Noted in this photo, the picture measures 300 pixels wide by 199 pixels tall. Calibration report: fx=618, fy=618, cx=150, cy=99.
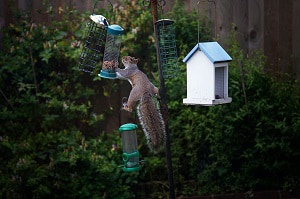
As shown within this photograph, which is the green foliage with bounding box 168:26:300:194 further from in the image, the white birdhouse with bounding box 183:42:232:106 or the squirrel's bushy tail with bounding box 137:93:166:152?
the squirrel's bushy tail with bounding box 137:93:166:152

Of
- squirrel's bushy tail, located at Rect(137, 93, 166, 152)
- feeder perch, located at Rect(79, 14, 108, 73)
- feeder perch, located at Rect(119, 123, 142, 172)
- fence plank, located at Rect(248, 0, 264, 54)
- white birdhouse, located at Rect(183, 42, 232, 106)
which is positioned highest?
fence plank, located at Rect(248, 0, 264, 54)

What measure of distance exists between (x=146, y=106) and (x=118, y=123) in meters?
2.46

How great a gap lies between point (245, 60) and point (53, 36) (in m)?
1.55

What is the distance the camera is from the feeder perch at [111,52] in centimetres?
275

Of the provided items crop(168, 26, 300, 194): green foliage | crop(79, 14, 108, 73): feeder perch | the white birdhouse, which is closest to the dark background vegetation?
crop(168, 26, 300, 194): green foliage

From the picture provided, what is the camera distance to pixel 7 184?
4398 mm

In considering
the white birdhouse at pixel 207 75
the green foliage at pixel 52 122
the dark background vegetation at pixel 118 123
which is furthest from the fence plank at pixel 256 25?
the white birdhouse at pixel 207 75

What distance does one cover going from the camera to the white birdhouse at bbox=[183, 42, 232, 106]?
305 cm

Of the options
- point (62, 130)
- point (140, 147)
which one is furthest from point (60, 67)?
point (140, 147)

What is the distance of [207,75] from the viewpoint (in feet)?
10.1

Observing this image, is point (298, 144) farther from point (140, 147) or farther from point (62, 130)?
point (62, 130)

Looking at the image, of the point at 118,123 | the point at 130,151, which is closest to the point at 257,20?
the point at 118,123

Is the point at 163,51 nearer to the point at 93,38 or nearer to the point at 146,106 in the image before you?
the point at 146,106

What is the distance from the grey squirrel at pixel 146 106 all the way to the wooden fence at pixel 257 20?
2.44m
